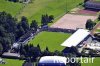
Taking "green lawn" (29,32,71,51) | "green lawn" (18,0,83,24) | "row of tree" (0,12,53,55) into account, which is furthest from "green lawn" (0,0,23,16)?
"green lawn" (29,32,71,51)

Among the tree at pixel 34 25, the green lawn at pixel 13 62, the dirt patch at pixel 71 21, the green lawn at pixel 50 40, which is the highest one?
the tree at pixel 34 25

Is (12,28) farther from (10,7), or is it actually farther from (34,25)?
(10,7)

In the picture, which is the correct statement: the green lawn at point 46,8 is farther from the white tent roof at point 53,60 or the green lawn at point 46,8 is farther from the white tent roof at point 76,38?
the white tent roof at point 53,60

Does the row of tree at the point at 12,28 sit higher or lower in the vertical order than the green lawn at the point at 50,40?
higher

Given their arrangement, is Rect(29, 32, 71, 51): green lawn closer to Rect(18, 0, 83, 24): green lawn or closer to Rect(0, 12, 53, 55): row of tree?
Rect(0, 12, 53, 55): row of tree

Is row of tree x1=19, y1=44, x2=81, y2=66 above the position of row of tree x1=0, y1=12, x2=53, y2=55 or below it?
below

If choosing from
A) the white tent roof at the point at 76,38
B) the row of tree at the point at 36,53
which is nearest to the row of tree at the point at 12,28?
the row of tree at the point at 36,53
